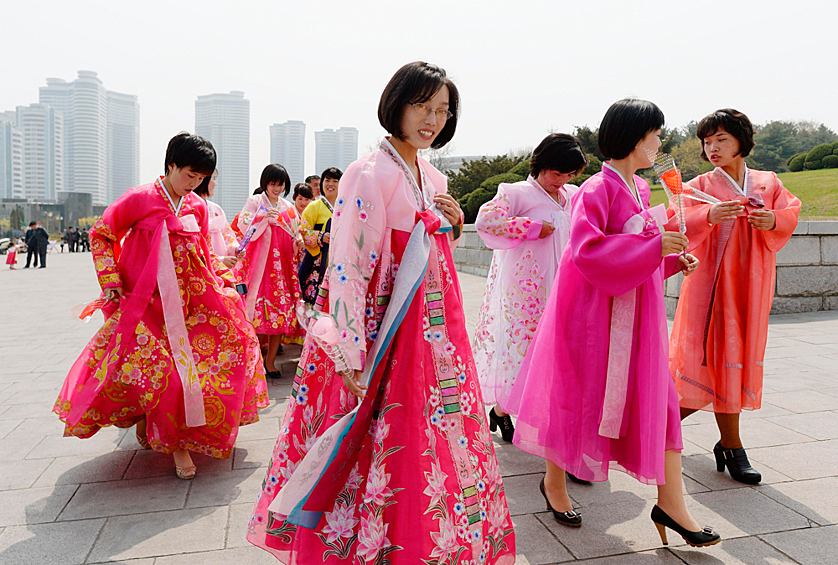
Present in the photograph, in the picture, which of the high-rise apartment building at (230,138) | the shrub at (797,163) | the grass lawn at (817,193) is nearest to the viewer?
the grass lawn at (817,193)

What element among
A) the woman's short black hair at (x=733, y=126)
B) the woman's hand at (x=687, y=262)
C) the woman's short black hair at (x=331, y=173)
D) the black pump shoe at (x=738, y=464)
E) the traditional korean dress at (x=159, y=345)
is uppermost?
the woman's short black hair at (x=733, y=126)

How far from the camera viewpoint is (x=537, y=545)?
241 cm

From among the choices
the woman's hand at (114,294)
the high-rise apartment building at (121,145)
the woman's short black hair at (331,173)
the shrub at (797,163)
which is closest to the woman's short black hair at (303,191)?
the woman's short black hair at (331,173)

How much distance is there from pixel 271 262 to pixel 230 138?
32069 millimetres

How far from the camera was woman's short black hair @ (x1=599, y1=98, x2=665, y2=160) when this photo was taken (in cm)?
238

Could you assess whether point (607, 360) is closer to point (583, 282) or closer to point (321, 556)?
point (583, 282)

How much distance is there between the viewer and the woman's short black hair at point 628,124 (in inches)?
93.6

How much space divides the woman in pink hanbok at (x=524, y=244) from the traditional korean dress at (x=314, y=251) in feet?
7.79

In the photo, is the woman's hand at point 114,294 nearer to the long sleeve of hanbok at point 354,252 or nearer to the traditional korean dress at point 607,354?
the long sleeve of hanbok at point 354,252

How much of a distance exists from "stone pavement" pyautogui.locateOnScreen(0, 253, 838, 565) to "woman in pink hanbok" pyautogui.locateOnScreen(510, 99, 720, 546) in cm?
31

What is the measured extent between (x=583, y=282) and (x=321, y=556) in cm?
140

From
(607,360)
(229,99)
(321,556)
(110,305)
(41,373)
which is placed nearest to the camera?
(321,556)

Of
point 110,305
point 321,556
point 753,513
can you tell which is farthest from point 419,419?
point 110,305

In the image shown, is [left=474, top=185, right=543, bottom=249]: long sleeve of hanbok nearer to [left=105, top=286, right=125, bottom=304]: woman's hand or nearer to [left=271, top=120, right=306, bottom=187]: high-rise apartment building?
[left=105, top=286, right=125, bottom=304]: woman's hand
